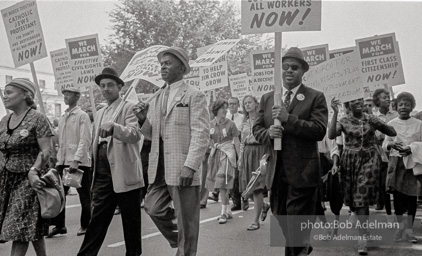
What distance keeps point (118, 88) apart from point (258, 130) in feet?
5.62

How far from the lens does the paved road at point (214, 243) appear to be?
6086 millimetres

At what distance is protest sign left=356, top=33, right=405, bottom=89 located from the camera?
9.45 m

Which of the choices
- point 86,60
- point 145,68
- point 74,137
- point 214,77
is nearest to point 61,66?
point 86,60

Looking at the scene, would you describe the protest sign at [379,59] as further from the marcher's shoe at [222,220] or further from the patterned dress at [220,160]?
the marcher's shoe at [222,220]

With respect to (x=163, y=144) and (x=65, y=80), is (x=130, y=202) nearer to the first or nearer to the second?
(x=163, y=144)

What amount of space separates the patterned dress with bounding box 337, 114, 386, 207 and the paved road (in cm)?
66

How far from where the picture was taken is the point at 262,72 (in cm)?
1126

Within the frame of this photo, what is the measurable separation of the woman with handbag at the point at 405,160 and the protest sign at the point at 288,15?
219 cm

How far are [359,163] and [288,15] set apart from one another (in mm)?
2078

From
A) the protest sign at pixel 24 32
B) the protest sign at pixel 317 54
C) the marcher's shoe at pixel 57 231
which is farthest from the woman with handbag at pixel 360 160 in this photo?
the protest sign at pixel 24 32

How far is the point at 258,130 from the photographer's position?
194 inches

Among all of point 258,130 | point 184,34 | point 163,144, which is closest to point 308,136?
point 258,130

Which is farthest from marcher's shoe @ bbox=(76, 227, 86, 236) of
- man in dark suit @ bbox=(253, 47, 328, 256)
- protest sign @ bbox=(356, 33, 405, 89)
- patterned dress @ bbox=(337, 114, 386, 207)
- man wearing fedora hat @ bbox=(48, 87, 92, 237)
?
protest sign @ bbox=(356, 33, 405, 89)

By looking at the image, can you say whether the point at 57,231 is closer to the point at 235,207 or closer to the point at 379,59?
the point at 235,207
